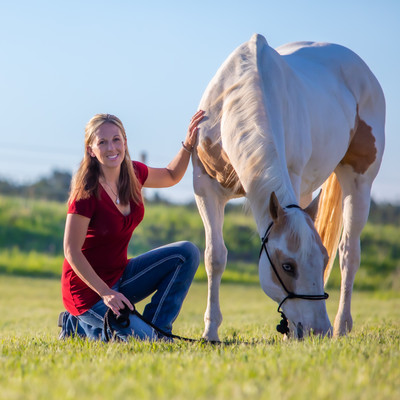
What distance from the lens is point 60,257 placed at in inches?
601

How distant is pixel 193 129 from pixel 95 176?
0.87 metres

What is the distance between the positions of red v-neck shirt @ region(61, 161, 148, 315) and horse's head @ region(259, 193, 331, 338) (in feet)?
3.27

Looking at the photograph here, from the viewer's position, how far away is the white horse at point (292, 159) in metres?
3.49

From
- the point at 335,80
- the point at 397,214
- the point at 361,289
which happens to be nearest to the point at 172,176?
the point at 335,80

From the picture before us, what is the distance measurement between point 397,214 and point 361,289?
26.1 feet

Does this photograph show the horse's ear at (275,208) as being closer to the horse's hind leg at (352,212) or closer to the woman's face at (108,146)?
the woman's face at (108,146)

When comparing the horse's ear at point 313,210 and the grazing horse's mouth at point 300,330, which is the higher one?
the horse's ear at point 313,210

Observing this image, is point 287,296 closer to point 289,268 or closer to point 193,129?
point 289,268

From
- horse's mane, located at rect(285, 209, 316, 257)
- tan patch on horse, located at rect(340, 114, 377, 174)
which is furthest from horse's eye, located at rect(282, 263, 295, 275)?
tan patch on horse, located at rect(340, 114, 377, 174)

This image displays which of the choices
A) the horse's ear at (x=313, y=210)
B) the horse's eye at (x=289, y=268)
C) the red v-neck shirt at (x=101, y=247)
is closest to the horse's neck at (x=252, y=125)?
the horse's ear at (x=313, y=210)

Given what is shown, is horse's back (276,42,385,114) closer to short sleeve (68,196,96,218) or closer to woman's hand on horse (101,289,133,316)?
short sleeve (68,196,96,218)

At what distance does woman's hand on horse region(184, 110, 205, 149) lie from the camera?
4.39 m

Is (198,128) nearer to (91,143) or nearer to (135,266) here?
(91,143)

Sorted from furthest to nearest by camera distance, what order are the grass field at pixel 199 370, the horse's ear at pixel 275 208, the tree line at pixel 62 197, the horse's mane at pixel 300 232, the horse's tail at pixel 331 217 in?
the tree line at pixel 62 197 < the horse's tail at pixel 331 217 < the horse's ear at pixel 275 208 < the horse's mane at pixel 300 232 < the grass field at pixel 199 370
